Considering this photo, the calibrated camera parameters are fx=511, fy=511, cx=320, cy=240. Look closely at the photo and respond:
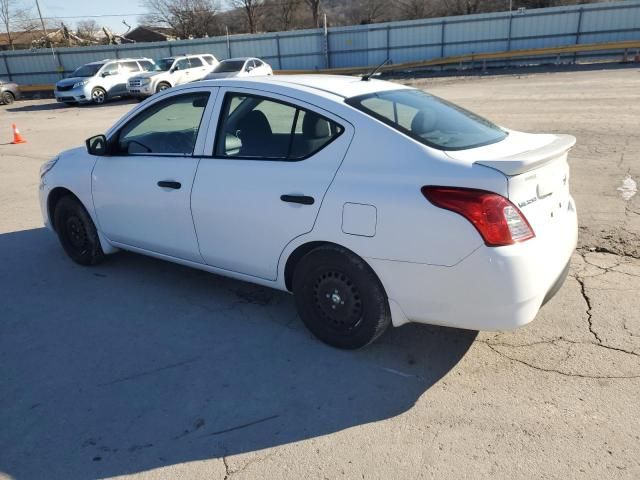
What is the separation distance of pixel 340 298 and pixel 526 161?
1353 millimetres

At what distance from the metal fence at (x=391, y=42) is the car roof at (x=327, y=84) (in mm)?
27005

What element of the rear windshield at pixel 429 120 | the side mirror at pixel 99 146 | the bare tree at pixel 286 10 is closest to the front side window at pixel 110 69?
the side mirror at pixel 99 146

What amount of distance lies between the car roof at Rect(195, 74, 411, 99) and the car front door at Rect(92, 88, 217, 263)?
0.36 metres

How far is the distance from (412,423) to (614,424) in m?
1.02

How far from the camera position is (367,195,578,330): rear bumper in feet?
8.75

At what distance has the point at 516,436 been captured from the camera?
2.60 m

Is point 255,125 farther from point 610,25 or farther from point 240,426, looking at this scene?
point 610,25

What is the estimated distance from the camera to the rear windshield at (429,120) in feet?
10.3

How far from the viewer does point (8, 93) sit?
88.2ft

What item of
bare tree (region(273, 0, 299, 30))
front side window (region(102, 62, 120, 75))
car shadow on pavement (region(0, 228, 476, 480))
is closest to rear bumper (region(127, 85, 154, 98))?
front side window (region(102, 62, 120, 75))

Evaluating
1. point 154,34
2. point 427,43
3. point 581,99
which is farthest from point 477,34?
point 154,34

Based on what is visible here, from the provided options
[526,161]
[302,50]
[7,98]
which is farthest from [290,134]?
[7,98]

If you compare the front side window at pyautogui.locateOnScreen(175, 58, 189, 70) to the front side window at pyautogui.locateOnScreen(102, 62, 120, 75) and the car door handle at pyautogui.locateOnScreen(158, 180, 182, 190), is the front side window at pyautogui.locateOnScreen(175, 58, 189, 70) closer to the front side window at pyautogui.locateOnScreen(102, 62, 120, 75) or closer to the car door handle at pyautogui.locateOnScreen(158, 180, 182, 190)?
the front side window at pyautogui.locateOnScreen(102, 62, 120, 75)

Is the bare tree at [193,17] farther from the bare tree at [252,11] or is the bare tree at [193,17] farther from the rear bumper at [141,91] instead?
the rear bumper at [141,91]
